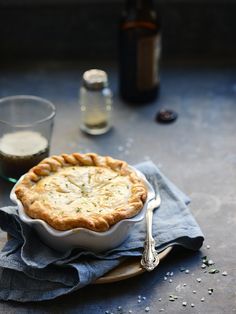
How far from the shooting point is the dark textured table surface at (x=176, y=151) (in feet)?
3.69

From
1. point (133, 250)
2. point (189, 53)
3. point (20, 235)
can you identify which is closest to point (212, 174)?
point (133, 250)

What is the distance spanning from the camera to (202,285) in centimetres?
116

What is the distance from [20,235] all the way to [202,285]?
0.33m

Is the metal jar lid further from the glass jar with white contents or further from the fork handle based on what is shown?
the fork handle

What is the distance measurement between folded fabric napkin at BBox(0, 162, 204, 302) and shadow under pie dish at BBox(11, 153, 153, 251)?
0.02 meters

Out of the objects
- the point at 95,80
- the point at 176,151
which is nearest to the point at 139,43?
the point at 95,80

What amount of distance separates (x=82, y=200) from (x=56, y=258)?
0.12 metres

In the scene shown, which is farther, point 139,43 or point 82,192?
point 139,43

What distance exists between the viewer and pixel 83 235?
1.15 metres

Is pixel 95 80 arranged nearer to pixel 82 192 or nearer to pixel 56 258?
pixel 82 192

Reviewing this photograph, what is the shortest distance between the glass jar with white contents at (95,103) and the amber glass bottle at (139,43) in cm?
10

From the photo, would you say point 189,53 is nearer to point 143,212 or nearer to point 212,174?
point 212,174

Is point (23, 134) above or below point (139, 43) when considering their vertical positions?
below

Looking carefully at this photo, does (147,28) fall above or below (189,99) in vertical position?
above
